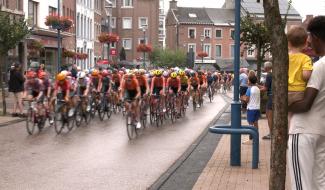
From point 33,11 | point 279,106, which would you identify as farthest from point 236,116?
point 33,11

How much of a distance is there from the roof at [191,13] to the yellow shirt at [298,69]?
9190 cm

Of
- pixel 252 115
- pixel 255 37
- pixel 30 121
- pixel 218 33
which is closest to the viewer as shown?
pixel 252 115

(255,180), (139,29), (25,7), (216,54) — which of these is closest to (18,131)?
(255,180)

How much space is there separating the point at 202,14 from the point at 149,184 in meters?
91.0

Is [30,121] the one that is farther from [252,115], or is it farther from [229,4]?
[229,4]

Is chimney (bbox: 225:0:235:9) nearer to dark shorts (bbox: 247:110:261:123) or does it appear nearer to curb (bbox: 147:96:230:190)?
curb (bbox: 147:96:230:190)

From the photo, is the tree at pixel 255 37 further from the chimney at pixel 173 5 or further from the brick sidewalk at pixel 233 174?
the chimney at pixel 173 5

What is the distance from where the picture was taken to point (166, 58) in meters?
81.7

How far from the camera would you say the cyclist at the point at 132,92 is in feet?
54.9

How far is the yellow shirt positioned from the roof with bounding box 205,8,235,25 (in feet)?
305

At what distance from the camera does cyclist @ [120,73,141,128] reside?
16.7 meters

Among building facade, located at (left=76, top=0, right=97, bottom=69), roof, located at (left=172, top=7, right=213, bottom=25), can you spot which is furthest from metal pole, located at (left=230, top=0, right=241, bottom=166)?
roof, located at (left=172, top=7, right=213, bottom=25)

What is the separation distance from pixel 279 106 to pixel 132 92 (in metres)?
13.5

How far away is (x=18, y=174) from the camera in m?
10.2
